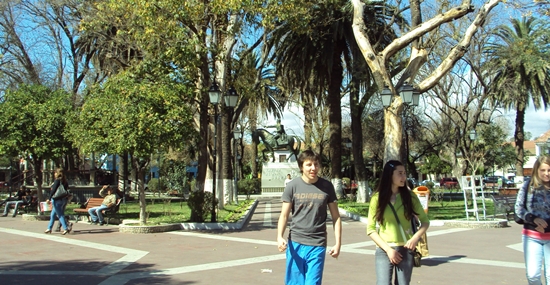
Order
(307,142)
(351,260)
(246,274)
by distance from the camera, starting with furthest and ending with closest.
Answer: (307,142), (351,260), (246,274)

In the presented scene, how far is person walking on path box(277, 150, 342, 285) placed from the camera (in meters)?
4.68

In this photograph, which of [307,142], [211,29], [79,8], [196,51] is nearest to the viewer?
[196,51]

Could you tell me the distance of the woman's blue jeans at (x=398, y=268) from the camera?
14.5ft

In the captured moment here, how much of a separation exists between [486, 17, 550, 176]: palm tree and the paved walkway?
19.0 m

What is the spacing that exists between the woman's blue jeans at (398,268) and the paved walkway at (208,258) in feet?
9.72

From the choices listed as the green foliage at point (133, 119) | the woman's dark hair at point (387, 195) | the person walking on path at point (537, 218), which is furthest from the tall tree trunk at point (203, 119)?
the person walking on path at point (537, 218)

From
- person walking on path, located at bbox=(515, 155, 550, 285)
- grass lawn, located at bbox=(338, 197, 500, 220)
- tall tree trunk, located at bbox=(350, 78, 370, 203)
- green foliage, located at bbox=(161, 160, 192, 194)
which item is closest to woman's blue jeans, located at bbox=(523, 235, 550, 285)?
person walking on path, located at bbox=(515, 155, 550, 285)

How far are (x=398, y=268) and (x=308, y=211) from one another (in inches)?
36.2

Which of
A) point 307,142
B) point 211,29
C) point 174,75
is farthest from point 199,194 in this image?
point 307,142

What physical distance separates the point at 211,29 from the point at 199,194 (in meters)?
5.21

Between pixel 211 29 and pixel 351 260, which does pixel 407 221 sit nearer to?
pixel 351 260

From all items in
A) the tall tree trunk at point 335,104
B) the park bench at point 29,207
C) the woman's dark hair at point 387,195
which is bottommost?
the park bench at point 29,207

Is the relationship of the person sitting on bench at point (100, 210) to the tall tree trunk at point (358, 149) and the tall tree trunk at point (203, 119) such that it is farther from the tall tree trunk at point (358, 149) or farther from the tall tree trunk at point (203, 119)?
the tall tree trunk at point (358, 149)

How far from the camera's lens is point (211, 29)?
16281 mm
